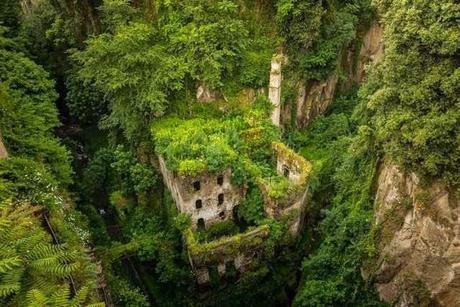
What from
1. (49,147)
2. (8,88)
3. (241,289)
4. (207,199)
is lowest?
(241,289)

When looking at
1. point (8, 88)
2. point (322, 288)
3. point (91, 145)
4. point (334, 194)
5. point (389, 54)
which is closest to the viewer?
point (389, 54)

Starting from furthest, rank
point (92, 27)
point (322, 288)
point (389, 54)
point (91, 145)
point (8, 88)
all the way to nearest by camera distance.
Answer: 1. point (91, 145)
2. point (92, 27)
3. point (8, 88)
4. point (322, 288)
5. point (389, 54)

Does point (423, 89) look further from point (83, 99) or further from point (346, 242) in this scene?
point (83, 99)

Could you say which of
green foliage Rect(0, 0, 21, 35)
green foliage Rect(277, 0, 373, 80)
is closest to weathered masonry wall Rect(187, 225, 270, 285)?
green foliage Rect(277, 0, 373, 80)

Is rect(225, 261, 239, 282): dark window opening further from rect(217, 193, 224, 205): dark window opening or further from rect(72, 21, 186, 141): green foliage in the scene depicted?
rect(72, 21, 186, 141): green foliage

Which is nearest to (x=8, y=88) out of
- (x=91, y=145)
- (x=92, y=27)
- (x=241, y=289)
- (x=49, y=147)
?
(x=49, y=147)

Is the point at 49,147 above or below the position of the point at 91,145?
above

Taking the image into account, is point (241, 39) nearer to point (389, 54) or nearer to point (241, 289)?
point (389, 54)

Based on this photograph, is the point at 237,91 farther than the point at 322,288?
Yes
